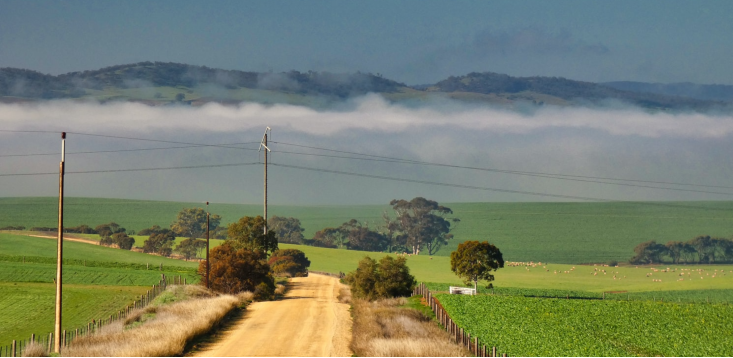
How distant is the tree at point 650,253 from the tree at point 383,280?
131 meters

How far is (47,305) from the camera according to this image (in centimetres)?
6544


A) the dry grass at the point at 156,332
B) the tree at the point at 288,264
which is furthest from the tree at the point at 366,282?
the tree at the point at 288,264

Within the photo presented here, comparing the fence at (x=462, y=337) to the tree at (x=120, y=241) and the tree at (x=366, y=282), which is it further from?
the tree at (x=120, y=241)

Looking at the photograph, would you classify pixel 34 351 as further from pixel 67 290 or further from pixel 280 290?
pixel 280 290

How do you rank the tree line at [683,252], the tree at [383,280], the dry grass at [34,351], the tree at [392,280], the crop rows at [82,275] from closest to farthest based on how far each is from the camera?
the dry grass at [34,351] < the tree at [392,280] < the tree at [383,280] < the crop rows at [82,275] < the tree line at [683,252]

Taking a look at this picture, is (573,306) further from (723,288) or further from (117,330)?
(723,288)

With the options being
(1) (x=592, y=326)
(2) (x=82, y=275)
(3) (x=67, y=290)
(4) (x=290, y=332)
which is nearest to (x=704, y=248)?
(2) (x=82, y=275)

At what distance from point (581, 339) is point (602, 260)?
160699 mm

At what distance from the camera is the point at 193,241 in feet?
497

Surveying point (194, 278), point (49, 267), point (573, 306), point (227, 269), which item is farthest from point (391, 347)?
point (49, 267)

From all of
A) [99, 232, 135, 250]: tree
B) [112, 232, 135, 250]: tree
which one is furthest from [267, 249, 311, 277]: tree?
[99, 232, 135, 250]: tree

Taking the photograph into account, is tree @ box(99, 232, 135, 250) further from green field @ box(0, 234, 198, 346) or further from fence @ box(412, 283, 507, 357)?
fence @ box(412, 283, 507, 357)

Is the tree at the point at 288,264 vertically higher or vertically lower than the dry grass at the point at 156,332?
lower

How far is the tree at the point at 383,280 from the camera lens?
66125mm
